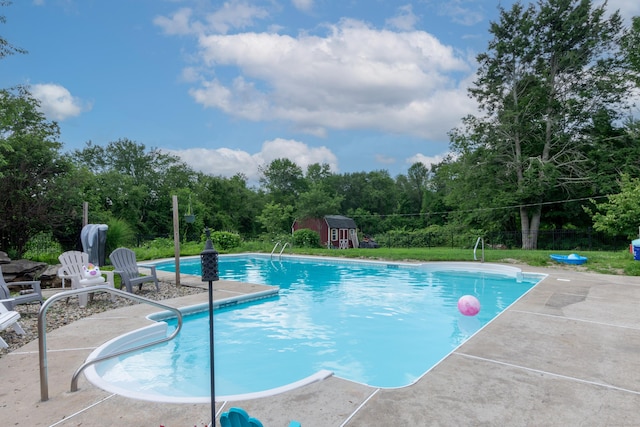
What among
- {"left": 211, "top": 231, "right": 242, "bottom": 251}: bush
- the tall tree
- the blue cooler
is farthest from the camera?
the tall tree

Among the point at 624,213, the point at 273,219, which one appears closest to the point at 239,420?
the point at 624,213

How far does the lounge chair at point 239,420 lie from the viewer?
76.0 inches

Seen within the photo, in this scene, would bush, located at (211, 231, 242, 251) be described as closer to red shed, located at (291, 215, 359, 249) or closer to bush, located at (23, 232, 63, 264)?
bush, located at (23, 232, 63, 264)

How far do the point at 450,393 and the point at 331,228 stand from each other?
26.2m

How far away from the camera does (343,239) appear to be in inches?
1200

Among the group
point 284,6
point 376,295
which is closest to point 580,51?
point 284,6

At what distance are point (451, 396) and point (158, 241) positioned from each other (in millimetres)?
20108

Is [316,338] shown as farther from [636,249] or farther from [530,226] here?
[530,226]

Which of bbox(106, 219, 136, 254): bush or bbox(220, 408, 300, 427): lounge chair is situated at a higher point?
bbox(106, 219, 136, 254): bush

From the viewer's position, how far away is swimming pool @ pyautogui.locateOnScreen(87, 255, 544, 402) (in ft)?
14.4

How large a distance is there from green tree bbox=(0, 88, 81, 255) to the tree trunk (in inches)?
862

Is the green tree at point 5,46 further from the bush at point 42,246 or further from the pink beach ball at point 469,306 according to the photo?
the pink beach ball at point 469,306

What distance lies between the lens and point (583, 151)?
67.9 feet

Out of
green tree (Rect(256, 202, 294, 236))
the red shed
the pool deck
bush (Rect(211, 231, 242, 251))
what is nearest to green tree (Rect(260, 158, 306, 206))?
green tree (Rect(256, 202, 294, 236))
